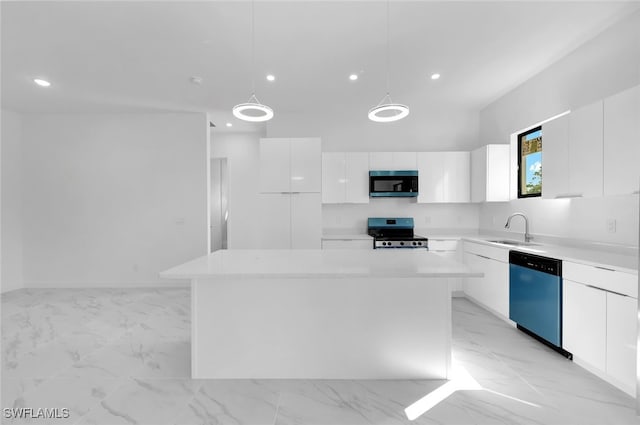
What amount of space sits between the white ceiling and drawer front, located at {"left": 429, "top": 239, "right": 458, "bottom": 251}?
6.81 feet

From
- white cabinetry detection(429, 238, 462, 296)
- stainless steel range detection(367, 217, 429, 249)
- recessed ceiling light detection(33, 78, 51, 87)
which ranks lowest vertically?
white cabinetry detection(429, 238, 462, 296)

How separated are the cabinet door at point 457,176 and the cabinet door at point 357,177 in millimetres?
1222

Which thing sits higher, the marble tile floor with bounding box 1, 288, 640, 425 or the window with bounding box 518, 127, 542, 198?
the window with bounding box 518, 127, 542, 198

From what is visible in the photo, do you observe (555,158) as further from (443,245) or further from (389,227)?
(389,227)

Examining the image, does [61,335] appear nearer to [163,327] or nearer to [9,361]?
[9,361]

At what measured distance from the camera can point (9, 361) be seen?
2.31m

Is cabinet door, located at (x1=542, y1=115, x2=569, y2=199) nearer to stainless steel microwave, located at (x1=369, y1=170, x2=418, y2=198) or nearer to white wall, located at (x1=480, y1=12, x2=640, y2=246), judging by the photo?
white wall, located at (x1=480, y1=12, x2=640, y2=246)

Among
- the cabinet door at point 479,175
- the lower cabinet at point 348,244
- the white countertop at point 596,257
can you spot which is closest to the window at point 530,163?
the cabinet door at point 479,175

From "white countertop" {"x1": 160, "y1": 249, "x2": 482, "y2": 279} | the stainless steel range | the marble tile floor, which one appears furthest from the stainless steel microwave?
the marble tile floor

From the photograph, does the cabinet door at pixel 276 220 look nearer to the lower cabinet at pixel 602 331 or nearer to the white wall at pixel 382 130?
the white wall at pixel 382 130

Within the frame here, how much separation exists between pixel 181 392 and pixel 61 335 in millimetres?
1935

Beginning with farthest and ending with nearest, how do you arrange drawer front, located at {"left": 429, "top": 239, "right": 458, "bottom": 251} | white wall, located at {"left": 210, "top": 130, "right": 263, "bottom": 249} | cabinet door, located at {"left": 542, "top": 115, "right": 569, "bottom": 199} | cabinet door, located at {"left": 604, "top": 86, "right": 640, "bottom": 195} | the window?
white wall, located at {"left": 210, "top": 130, "right": 263, "bottom": 249} → drawer front, located at {"left": 429, "top": 239, "right": 458, "bottom": 251} → the window → cabinet door, located at {"left": 542, "top": 115, "right": 569, "bottom": 199} → cabinet door, located at {"left": 604, "top": 86, "right": 640, "bottom": 195}

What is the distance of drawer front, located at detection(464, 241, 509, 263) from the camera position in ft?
9.95

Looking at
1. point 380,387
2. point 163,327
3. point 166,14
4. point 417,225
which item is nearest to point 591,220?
point 417,225
